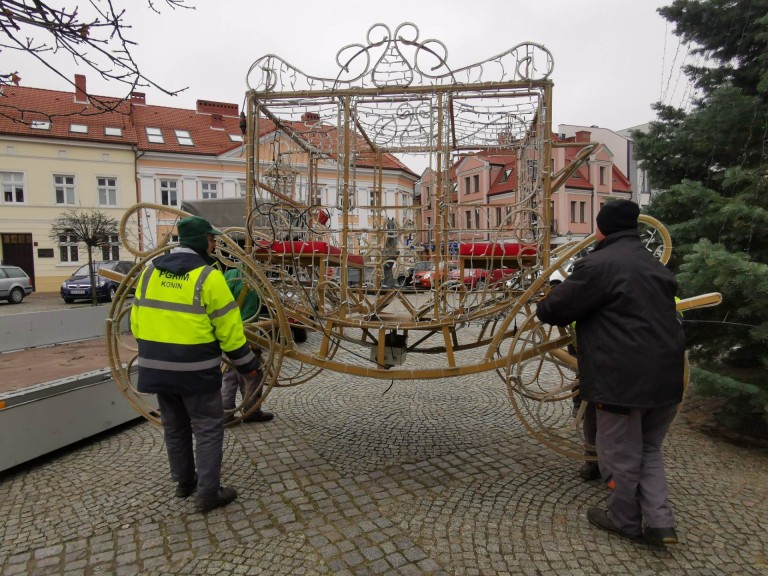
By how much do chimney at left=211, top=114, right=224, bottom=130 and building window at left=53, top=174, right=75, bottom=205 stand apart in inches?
313

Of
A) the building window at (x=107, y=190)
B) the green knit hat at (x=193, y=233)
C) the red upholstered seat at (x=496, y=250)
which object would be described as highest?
the building window at (x=107, y=190)

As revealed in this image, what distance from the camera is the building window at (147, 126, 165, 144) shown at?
2595 centimetres

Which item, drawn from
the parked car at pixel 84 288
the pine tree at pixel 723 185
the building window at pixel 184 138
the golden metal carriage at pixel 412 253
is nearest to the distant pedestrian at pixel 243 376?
the golden metal carriage at pixel 412 253

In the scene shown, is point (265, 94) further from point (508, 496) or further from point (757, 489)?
point (757, 489)

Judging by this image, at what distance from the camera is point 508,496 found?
3.25 metres

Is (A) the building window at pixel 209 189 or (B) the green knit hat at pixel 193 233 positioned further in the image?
(A) the building window at pixel 209 189

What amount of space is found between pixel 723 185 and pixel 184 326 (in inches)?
172

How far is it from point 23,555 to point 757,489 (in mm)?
4464

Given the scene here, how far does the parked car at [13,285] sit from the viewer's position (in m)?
17.1

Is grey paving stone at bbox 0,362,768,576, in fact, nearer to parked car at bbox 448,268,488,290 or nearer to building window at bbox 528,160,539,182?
parked car at bbox 448,268,488,290

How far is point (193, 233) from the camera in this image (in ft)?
10.3

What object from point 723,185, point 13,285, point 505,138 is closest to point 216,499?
point 505,138

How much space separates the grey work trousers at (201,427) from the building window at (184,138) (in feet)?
85.0

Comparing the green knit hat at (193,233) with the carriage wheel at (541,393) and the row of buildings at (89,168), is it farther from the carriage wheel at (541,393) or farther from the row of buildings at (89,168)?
the row of buildings at (89,168)
